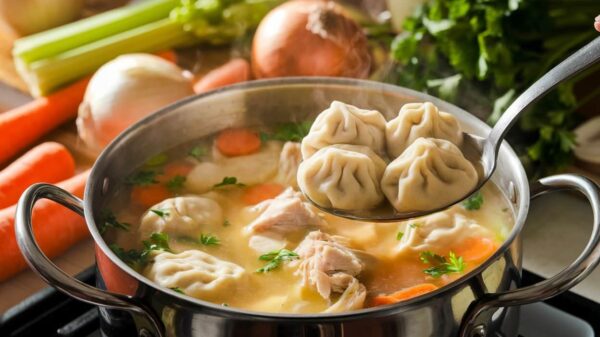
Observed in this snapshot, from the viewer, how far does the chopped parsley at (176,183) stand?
239cm

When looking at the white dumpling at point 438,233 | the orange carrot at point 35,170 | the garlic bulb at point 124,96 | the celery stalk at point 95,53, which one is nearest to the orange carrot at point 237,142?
the garlic bulb at point 124,96

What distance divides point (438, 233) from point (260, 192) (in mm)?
552

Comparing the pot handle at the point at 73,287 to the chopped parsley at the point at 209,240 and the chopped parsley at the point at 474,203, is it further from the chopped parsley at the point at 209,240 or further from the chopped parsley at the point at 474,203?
the chopped parsley at the point at 474,203

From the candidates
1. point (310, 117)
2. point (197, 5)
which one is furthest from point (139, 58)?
point (310, 117)

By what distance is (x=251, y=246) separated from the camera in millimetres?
2094

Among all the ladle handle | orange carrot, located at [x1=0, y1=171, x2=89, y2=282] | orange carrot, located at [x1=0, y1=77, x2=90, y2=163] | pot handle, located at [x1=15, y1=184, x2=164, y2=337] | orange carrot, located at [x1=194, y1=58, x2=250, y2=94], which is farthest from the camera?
orange carrot, located at [x1=194, y1=58, x2=250, y2=94]

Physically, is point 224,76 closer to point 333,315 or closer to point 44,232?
point 44,232

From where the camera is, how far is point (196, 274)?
189cm

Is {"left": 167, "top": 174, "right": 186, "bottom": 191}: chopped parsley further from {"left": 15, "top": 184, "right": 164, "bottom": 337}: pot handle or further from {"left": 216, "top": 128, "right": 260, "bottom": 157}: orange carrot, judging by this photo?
{"left": 15, "top": 184, "right": 164, "bottom": 337}: pot handle

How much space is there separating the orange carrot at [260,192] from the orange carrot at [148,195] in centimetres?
23

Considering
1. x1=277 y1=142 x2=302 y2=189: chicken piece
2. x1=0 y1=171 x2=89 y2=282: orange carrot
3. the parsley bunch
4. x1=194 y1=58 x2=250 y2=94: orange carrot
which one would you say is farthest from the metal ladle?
x1=194 y1=58 x2=250 y2=94: orange carrot

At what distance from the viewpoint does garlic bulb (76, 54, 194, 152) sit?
2904 millimetres

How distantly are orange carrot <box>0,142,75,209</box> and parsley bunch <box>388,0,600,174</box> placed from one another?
130 cm

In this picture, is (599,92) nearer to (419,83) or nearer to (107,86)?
(419,83)
